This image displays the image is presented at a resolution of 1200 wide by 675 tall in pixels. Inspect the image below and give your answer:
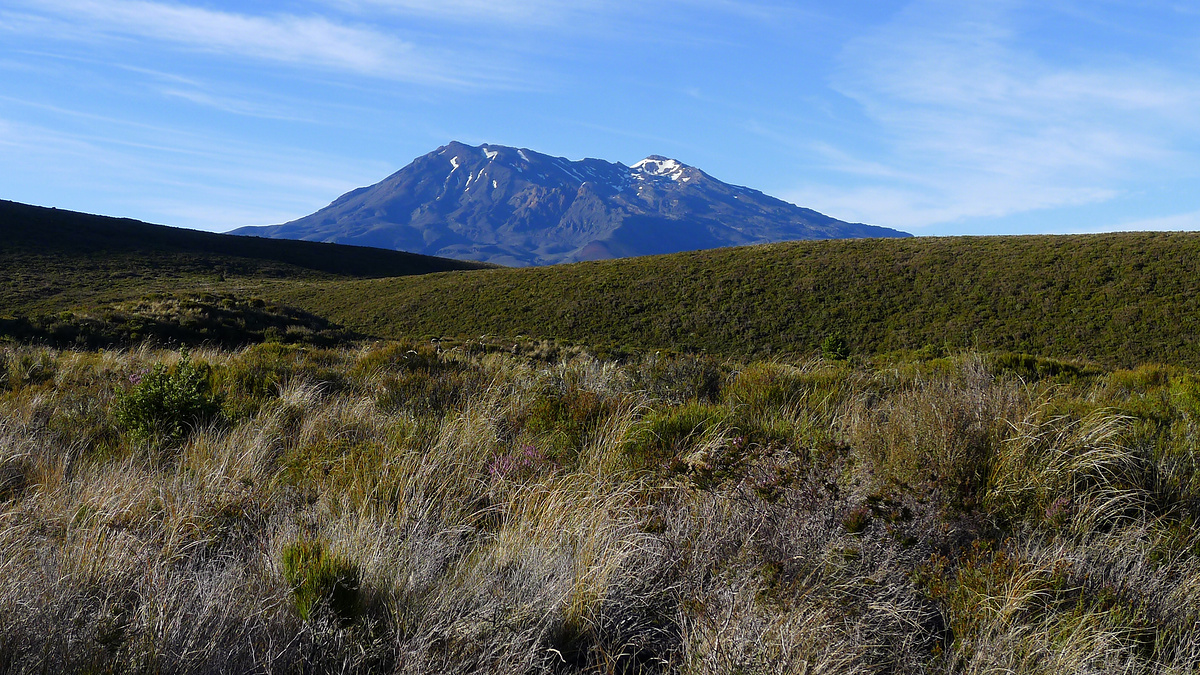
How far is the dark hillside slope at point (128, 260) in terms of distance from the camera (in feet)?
154

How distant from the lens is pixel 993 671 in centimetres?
211

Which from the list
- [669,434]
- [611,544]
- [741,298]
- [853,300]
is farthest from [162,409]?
[853,300]

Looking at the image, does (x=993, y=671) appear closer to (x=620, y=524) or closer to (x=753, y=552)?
(x=753, y=552)

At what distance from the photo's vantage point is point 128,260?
200 ft

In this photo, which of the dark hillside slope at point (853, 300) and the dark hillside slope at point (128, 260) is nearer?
the dark hillside slope at point (853, 300)

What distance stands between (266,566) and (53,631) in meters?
0.69

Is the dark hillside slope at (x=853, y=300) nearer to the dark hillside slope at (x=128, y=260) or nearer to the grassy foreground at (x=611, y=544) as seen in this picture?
the dark hillside slope at (x=128, y=260)

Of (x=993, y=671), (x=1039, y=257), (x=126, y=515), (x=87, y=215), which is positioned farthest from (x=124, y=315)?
(x=87, y=215)

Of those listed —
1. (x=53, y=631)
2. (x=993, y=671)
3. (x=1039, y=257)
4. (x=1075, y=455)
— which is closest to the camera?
(x=53, y=631)

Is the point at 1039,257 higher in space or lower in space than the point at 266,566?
higher

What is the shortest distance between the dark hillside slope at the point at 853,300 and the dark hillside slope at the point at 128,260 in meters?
13.0

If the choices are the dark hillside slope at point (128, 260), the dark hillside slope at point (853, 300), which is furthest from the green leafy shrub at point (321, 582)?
the dark hillside slope at point (128, 260)

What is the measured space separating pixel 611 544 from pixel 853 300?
42.1 metres

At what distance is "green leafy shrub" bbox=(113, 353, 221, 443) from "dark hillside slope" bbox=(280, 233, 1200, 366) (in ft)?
105
